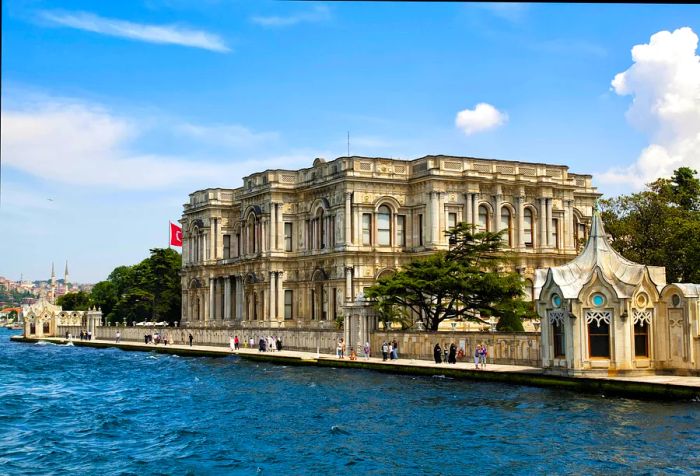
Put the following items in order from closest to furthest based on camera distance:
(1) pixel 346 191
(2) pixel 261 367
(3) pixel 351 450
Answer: (3) pixel 351 450
(2) pixel 261 367
(1) pixel 346 191

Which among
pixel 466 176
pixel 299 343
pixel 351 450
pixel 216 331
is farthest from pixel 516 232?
pixel 351 450

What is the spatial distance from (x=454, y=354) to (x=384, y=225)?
67.9ft

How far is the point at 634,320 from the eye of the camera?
26.8 meters

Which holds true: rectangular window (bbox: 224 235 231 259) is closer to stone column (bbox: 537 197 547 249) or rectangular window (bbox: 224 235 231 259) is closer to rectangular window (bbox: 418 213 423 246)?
rectangular window (bbox: 418 213 423 246)

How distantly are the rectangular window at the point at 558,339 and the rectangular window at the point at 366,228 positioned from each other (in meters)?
25.9

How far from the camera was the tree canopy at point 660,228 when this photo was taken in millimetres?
46925

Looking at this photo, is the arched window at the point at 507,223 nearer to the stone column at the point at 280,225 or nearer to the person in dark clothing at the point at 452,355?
the stone column at the point at 280,225

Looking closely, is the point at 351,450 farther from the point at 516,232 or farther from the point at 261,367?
the point at 516,232

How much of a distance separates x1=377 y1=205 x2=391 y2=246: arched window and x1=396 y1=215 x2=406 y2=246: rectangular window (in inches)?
20.5

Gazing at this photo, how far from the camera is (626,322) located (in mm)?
26688

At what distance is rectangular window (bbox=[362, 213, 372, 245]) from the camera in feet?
176

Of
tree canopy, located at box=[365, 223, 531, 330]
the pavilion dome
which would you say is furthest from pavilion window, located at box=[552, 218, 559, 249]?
the pavilion dome

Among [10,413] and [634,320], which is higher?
[634,320]

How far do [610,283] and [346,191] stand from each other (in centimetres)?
2789
